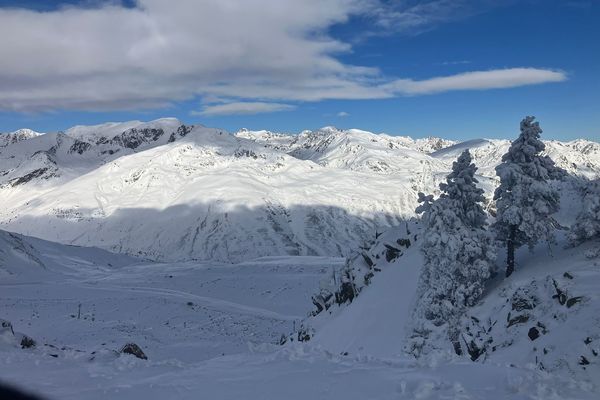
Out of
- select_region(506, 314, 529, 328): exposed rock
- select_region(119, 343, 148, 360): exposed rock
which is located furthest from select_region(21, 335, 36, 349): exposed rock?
select_region(506, 314, 529, 328): exposed rock

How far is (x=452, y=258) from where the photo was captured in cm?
2512

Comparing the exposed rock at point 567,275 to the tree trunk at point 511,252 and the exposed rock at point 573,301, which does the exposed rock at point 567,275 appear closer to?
the exposed rock at point 573,301

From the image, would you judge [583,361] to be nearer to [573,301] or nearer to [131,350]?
[573,301]

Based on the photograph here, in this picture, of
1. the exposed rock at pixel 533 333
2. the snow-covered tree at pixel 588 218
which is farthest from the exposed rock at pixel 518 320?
the snow-covered tree at pixel 588 218

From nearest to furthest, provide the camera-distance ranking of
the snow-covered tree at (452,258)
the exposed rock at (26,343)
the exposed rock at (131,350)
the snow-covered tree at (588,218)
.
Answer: the exposed rock at (26,343) < the exposed rock at (131,350) < the snow-covered tree at (452,258) < the snow-covered tree at (588,218)

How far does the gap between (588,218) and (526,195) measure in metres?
3.15

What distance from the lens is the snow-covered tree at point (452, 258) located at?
24.1 meters

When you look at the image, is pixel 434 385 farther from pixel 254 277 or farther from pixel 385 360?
pixel 254 277

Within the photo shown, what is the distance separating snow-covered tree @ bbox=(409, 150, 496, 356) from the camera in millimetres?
24078

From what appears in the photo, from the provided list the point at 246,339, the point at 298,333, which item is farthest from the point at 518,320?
the point at 246,339

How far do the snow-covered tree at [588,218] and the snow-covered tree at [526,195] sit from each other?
1289 millimetres

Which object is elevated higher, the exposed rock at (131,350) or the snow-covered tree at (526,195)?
the snow-covered tree at (526,195)

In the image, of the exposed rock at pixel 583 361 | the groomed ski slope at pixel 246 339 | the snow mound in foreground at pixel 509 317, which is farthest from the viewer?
the snow mound in foreground at pixel 509 317

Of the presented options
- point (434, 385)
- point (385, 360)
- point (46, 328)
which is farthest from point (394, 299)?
point (46, 328)
